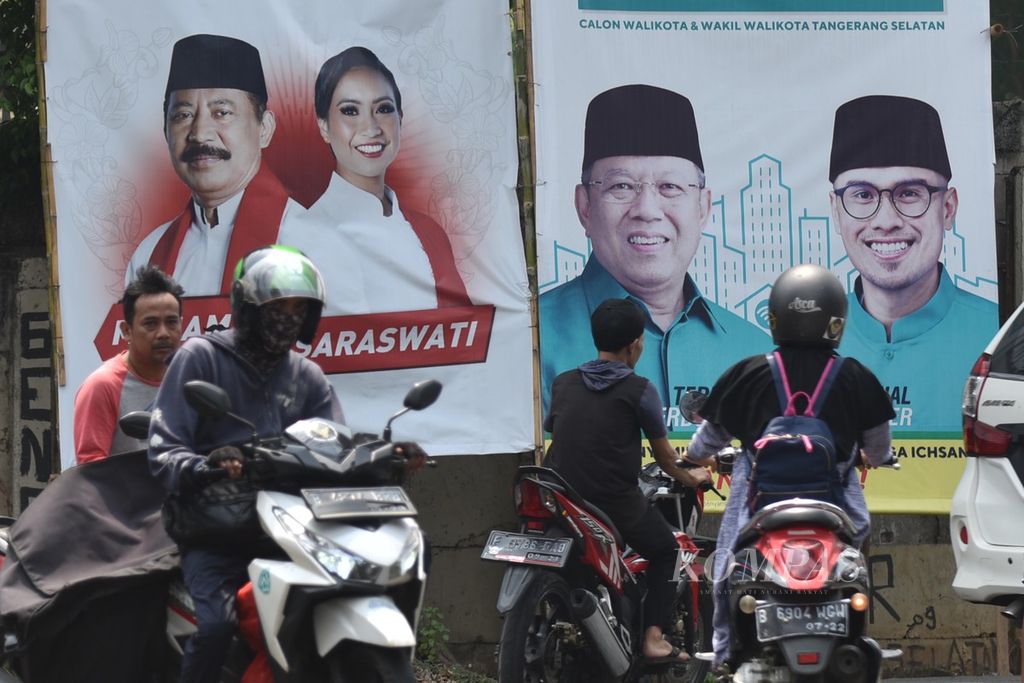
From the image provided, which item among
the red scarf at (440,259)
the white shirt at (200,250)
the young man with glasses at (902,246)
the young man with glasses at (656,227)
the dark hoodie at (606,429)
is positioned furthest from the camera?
the young man with glasses at (902,246)

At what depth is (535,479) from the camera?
6.26 m

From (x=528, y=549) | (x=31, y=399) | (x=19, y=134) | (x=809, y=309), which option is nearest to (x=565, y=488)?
(x=528, y=549)

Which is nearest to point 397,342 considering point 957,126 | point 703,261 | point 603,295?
point 603,295

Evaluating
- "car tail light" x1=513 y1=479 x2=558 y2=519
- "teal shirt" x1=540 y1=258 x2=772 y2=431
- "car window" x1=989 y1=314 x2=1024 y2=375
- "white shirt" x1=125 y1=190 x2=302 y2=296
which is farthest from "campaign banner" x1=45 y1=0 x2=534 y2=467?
"car window" x1=989 y1=314 x2=1024 y2=375

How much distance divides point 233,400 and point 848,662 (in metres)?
1.99

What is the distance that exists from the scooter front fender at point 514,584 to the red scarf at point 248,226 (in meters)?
2.29

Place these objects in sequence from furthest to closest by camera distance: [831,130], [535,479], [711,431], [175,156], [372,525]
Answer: [831,130] → [175,156] → [535,479] → [711,431] → [372,525]

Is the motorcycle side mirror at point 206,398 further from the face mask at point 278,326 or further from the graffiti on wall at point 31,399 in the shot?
the graffiti on wall at point 31,399

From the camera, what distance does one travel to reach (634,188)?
7.92 m

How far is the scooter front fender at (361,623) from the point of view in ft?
12.8

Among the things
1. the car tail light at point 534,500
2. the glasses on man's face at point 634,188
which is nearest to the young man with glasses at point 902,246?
the glasses on man's face at point 634,188

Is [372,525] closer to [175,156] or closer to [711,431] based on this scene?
[711,431]

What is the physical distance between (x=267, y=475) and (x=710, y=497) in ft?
13.2

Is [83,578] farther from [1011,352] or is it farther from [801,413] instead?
[1011,352]
